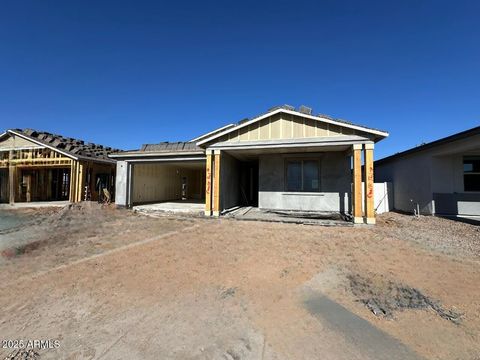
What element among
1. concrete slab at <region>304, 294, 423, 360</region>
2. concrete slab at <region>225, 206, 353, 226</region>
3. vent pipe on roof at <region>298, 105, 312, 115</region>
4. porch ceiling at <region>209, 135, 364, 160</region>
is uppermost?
vent pipe on roof at <region>298, 105, 312, 115</region>

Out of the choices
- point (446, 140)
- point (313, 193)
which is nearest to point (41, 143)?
point (313, 193)

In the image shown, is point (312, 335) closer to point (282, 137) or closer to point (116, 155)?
point (282, 137)

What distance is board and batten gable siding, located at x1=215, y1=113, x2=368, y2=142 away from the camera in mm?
9570

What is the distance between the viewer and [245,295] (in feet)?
13.2

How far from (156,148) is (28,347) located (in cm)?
1340

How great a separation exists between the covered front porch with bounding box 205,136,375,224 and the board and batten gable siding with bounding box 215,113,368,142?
26 centimetres

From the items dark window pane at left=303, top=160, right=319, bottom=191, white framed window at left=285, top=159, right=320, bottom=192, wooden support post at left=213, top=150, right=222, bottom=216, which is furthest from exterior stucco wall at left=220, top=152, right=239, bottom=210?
dark window pane at left=303, top=160, right=319, bottom=191

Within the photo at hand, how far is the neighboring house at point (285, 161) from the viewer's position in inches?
364

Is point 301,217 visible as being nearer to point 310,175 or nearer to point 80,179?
point 310,175

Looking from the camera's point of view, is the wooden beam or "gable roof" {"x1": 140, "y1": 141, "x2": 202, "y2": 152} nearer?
"gable roof" {"x1": 140, "y1": 141, "x2": 202, "y2": 152}

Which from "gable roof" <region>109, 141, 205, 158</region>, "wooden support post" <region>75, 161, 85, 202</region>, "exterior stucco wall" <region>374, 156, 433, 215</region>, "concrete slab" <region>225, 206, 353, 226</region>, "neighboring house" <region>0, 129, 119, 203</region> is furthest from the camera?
"neighboring house" <region>0, 129, 119, 203</region>

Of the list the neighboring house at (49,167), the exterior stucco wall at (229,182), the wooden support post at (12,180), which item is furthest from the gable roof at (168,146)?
the wooden support post at (12,180)

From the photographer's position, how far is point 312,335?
9.85ft

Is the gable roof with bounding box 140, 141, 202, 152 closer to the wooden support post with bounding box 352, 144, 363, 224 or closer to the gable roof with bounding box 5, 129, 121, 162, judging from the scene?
the gable roof with bounding box 5, 129, 121, 162
